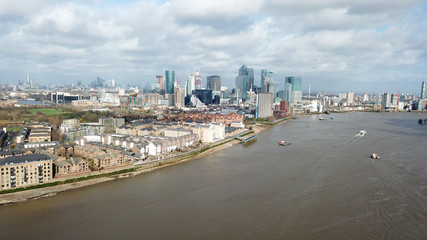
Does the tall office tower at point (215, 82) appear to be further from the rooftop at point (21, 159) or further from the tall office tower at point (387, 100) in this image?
the rooftop at point (21, 159)

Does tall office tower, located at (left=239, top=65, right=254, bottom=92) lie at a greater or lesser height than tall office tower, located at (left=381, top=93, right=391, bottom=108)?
greater

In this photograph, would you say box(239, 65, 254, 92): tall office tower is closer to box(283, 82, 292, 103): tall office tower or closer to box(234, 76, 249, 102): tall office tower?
box(234, 76, 249, 102): tall office tower

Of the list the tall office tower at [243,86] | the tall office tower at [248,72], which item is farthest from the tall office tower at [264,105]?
the tall office tower at [248,72]

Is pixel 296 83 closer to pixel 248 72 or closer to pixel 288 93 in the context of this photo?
pixel 288 93

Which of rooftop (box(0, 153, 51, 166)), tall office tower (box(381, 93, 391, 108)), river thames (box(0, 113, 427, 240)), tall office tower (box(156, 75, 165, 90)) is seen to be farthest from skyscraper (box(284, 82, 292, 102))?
rooftop (box(0, 153, 51, 166))

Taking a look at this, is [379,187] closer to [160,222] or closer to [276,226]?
[276,226]
